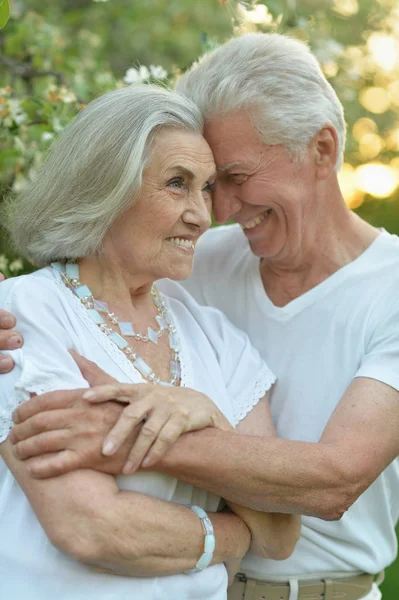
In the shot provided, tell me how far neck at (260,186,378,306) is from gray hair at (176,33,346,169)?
0.28m

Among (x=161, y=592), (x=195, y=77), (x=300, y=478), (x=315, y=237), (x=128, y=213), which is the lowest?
(x=161, y=592)

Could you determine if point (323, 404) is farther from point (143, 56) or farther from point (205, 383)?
point (143, 56)

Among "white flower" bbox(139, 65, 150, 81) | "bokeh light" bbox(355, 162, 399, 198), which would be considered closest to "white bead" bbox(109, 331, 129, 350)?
"white flower" bbox(139, 65, 150, 81)

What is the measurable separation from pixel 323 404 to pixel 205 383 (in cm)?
46

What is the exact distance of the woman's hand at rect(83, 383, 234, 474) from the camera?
7.65ft

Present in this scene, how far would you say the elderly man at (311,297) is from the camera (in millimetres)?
2752

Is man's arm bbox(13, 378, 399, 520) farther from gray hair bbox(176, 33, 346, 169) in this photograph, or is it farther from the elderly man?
gray hair bbox(176, 33, 346, 169)

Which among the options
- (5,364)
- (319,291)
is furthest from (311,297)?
(5,364)

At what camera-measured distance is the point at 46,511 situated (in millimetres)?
2256

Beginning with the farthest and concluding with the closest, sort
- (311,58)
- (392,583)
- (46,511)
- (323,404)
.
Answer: (392,583) → (311,58) → (323,404) → (46,511)

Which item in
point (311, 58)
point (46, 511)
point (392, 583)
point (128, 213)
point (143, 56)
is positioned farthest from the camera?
point (143, 56)

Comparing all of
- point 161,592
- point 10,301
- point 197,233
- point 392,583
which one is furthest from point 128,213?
point 392,583

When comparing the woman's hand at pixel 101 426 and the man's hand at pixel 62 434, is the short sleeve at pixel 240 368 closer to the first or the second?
the woman's hand at pixel 101 426

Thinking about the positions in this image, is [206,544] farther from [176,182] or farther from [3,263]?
[3,263]
